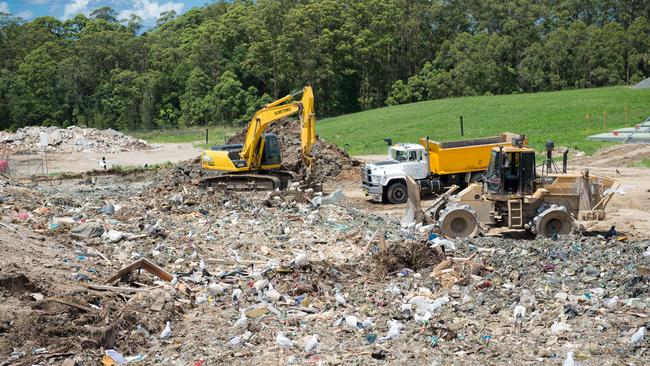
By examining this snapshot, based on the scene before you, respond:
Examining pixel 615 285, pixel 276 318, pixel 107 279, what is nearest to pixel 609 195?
pixel 615 285

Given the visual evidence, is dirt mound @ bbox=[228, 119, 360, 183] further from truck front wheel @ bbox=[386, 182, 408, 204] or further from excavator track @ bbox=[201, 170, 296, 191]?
truck front wheel @ bbox=[386, 182, 408, 204]

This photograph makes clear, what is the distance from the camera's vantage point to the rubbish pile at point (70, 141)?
47281mm

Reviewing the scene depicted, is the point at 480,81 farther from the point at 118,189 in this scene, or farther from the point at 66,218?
the point at 66,218

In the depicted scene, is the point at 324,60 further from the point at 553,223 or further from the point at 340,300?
the point at 340,300

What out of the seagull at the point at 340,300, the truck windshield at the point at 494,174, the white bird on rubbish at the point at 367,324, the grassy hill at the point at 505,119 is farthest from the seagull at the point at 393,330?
the grassy hill at the point at 505,119

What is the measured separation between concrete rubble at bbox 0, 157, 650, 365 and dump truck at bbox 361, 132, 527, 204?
16.4 feet

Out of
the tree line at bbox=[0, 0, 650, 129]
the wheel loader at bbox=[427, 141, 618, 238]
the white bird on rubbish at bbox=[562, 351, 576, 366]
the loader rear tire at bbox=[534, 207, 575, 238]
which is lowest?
the white bird on rubbish at bbox=[562, 351, 576, 366]

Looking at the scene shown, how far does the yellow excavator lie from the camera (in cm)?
2536

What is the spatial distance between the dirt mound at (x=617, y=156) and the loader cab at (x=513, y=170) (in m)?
14.5

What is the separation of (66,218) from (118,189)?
9.93 metres

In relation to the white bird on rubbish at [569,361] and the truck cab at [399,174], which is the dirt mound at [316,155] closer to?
the truck cab at [399,174]

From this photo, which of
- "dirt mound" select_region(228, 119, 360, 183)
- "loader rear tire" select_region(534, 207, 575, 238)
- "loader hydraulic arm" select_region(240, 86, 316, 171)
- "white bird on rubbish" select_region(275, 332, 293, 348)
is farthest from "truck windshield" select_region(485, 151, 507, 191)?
"dirt mound" select_region(228, 119, 360, 183)

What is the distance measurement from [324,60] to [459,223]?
187 feet

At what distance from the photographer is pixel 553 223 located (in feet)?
54.9
